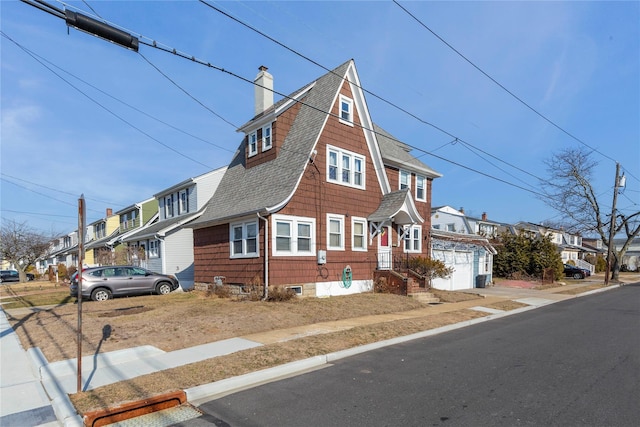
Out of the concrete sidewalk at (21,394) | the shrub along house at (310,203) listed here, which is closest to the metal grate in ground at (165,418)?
the concrete sidewalk at (21,394)

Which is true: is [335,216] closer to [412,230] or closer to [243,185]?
[243,185]

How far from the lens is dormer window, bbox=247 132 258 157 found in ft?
63.6

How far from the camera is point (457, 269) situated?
25359 millimetres

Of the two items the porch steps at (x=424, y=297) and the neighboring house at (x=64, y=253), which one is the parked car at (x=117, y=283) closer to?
the porch steps at (x=424, y=297)

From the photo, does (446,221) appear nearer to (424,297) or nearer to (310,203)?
(424,297)

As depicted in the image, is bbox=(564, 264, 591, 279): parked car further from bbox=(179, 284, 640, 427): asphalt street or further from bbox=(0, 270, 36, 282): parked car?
bbox=(0, 270, 36, 282): parked car

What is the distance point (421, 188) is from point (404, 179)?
1.77 metres

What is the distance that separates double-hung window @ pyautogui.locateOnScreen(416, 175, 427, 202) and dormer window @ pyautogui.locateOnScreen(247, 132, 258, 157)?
389 inches

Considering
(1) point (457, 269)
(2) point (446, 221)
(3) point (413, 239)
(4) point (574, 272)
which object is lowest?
(4) point (574, 272)

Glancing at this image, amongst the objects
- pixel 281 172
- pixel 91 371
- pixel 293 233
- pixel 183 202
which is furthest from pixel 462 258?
pixel 91 371

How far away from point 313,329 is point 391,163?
1288 cm

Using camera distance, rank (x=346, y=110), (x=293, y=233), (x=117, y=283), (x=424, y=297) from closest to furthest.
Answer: (x=293, y=233)
(x=424, y=297)
(x=117, y=283)
(x=346, y=110)

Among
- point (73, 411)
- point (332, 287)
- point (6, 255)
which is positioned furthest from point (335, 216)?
point (6, 255)

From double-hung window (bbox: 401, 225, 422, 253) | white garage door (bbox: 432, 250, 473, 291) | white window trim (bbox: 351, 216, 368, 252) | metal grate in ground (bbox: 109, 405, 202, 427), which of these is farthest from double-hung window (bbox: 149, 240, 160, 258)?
metal grate in ground (bbox: 109, 405, 202, 427)
